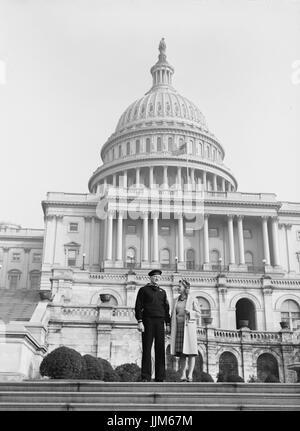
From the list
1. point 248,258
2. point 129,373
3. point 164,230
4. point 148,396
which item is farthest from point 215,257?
point 148,396

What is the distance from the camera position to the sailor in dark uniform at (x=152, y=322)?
12.9 metres

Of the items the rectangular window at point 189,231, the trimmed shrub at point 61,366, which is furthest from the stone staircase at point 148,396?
the rectangular window at point 189,231

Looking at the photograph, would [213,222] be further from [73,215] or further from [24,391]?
[24,391]

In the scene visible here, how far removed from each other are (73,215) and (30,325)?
45.7 m

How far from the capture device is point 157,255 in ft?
228

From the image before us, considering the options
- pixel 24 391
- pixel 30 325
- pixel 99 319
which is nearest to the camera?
pixel 24 391

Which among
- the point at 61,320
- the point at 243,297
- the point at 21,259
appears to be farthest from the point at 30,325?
the point at 21,259

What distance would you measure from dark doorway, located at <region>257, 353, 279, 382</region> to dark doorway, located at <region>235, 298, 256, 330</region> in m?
10.2

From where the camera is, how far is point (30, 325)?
29172mm

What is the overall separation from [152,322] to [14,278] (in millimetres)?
A: 71624

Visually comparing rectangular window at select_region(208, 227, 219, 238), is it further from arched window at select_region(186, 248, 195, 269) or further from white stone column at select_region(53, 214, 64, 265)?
white stone column at select_region(53, 214, 64, 265)

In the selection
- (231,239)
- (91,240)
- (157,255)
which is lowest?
(157,255)

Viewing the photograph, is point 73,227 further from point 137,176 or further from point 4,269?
point 137,176

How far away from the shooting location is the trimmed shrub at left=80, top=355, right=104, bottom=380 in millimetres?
22786
